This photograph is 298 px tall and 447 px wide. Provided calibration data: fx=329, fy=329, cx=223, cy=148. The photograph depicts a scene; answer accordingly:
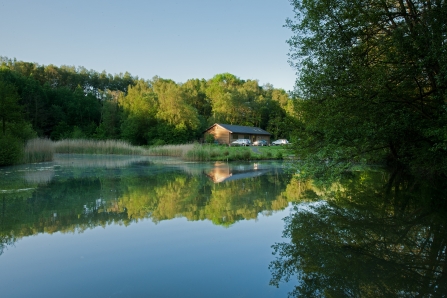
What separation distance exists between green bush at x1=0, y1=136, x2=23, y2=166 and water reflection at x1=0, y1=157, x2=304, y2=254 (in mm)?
4306

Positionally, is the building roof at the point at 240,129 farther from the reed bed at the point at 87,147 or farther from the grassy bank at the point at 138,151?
the reed bed at the point at 87,147

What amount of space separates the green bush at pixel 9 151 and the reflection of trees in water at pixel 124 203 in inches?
239

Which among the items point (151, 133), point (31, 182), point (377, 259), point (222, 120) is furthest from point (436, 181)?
point (222, 120)

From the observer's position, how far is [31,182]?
36.0 feet

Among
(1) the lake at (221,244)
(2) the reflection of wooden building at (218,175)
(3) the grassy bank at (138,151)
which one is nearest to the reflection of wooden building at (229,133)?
(3) the grassy bank at (138,151)

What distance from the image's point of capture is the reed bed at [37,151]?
18.3m

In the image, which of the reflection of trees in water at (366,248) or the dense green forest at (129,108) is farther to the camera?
the dense green forest at (129,108)

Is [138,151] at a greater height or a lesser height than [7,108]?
lesser

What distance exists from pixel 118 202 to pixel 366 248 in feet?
18.8

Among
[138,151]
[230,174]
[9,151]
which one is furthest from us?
[138,151]

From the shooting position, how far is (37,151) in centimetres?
1916

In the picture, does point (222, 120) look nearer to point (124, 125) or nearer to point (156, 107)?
point (156, 107)

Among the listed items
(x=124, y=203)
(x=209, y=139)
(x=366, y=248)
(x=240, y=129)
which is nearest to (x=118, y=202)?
(x=124, y=203)

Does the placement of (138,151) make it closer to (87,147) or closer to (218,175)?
(87,147)
